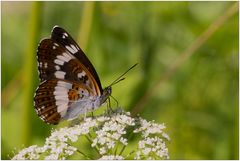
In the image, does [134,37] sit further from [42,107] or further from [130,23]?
[42,107]

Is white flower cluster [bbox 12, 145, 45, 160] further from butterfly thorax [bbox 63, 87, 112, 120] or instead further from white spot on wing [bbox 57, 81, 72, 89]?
white spot on wing [bbox 57, 81, 72, 89]

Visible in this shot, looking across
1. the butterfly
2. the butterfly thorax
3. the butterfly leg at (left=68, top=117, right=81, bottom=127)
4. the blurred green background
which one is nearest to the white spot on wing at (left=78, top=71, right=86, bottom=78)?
the butterfly

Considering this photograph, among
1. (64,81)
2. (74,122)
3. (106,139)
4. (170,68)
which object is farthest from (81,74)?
(170,68)

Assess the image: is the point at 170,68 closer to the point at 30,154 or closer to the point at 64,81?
the point at 64,81

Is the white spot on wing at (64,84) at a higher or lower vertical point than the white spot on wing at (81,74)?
lower

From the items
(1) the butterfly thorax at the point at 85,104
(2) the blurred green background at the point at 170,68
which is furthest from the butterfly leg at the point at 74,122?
(2) the blurred green background at the point at 170,68

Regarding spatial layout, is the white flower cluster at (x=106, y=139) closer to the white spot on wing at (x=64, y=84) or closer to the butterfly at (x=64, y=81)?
the butterfly at (x=64, y=81)

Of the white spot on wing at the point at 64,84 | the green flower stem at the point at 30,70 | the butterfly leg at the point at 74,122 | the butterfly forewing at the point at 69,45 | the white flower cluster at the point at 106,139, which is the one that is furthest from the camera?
the green flower stem at the point at 30,70

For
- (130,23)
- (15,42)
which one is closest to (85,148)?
(130,23)
